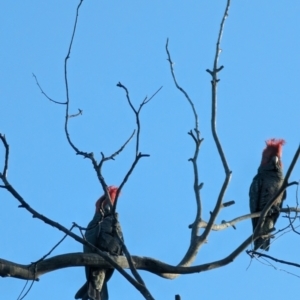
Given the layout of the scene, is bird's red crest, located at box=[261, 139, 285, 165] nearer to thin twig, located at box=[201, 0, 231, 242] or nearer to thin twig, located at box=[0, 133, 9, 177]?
thin twig, located at box=[201, 0, 231, 242]

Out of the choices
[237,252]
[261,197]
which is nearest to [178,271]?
[237,252]

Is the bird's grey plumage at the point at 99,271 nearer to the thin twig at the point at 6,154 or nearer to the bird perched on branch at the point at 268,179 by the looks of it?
the bird perched on branch at the point at 268,179

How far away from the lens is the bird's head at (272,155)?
1026cm

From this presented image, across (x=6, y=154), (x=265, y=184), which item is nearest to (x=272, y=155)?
(x=265, y=184)

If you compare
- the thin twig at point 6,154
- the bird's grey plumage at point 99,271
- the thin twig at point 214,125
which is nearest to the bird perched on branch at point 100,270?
the bird's grey plumage at point 99,271

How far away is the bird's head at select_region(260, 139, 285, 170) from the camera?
404 inches

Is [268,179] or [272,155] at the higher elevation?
[272,155]

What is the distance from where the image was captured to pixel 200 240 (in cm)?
622

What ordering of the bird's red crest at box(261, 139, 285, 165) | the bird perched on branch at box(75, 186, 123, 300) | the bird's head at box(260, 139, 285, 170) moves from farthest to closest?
the bird's red crest at box(261, 139, 285, 165)
the bird's head at box(260, 139, 285, 170)
the bird perched on branch at box(75, 186, 123, 300)

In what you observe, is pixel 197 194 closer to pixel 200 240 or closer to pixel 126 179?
pixel 200 240

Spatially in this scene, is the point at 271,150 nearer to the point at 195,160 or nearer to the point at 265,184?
the point at 265,184

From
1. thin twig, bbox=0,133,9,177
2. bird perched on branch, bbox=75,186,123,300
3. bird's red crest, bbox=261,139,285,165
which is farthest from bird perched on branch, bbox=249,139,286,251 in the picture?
thin twig, bbox=0,133,9,177

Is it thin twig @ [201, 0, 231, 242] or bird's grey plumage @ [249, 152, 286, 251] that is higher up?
bird's grey plumage @ [249, 152, 286, 251]

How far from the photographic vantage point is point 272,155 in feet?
34.1
